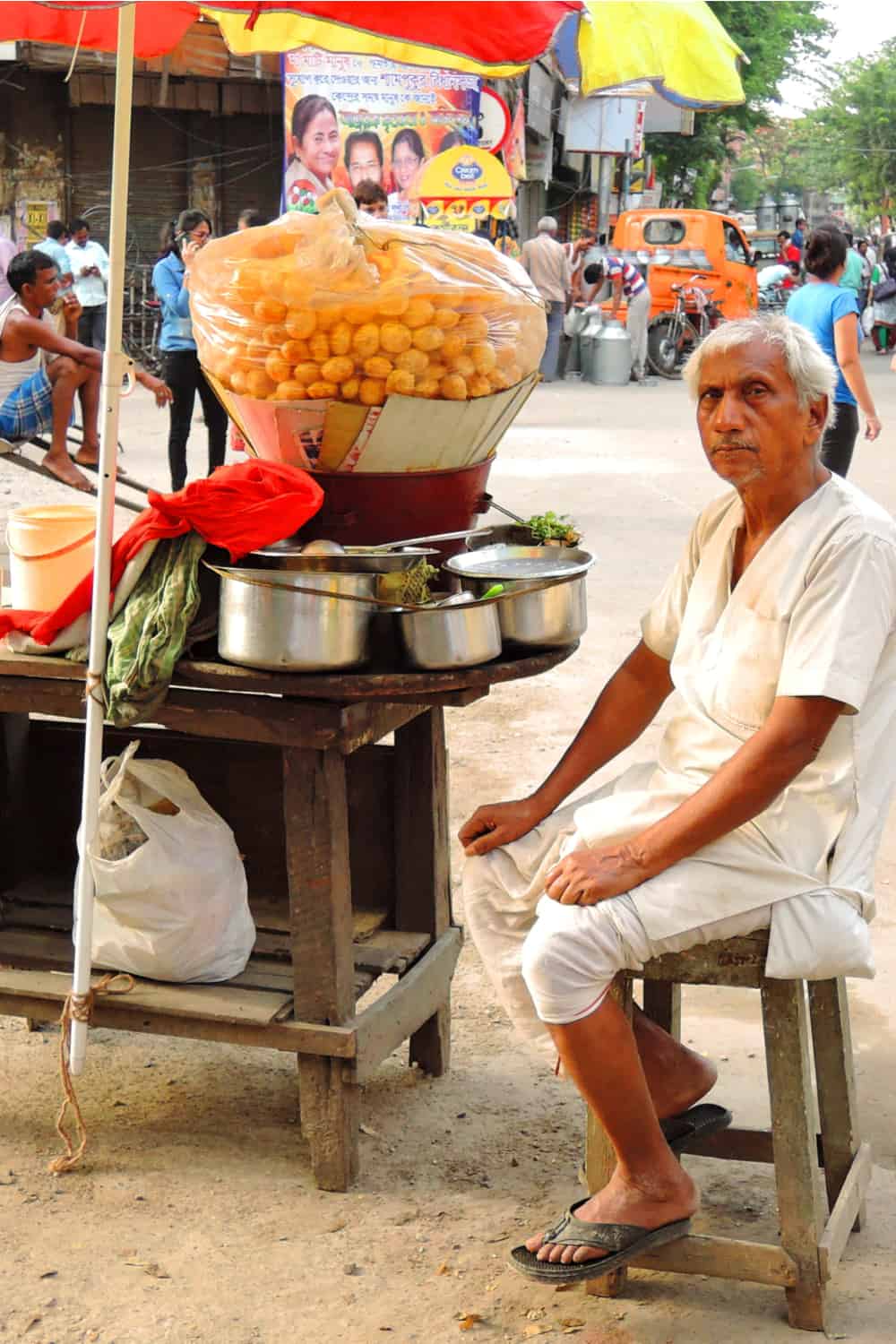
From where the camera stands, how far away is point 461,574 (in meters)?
2.76

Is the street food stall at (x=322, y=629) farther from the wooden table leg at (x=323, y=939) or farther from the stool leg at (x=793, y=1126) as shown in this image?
the stool leg at (x=793, y=1126)

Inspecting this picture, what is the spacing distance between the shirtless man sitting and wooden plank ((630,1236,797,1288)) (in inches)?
210

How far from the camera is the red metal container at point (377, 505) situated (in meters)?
2.98

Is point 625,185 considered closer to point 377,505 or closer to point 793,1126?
point 377,505

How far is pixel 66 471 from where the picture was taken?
7.23m

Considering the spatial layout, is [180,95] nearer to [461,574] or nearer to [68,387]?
[68,387]

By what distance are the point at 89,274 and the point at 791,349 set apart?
1328cm

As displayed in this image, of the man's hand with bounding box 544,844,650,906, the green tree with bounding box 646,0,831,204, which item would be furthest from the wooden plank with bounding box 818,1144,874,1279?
the green tree with bounding box 646,0,831,204

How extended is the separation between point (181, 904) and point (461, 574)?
2.71 feet

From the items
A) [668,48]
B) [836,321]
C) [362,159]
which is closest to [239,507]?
[668,48]

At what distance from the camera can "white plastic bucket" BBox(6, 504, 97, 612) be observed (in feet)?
9.66

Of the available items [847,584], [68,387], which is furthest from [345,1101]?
[68,387]

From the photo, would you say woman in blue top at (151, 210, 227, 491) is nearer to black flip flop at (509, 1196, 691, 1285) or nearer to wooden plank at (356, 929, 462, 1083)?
wooden plank at (356, 929, 462, 1083)

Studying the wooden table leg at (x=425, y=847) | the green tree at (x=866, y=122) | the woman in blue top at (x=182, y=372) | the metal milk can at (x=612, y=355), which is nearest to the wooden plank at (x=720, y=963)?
the wooden table leg at (x=425, y=847)
